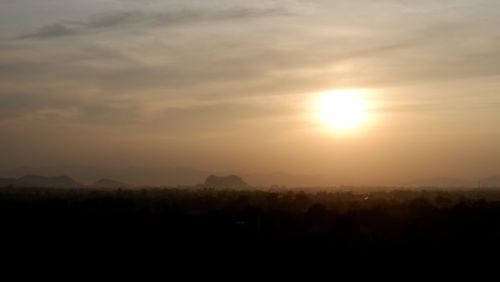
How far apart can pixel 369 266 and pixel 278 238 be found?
28.1 feet

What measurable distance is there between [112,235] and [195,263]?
32.7 feet

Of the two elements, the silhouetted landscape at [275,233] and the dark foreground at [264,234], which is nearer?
the dark foreground at [264,234]

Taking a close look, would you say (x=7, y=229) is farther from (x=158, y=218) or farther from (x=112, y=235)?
(x=158, y=218)

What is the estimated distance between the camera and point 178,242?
1372 inches

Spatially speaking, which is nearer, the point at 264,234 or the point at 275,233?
the point at 264,234

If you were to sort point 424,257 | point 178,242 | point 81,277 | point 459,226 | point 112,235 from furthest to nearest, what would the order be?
point 459,226, point 112,235, point 178,242, point 424,257, point 81,277

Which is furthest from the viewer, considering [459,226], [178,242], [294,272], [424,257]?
[459,226]

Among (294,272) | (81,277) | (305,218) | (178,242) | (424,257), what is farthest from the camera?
(305,218)

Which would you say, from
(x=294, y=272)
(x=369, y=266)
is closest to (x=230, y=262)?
(x=294, y=272)

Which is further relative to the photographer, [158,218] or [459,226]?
[158,218]

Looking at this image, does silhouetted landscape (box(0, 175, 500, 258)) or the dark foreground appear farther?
silhouetted landscape (box(0, 175, 500, 258))

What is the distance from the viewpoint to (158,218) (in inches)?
1860

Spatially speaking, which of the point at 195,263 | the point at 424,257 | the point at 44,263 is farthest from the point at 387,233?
the point at 44,263

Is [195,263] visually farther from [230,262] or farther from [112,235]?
[112,235]
